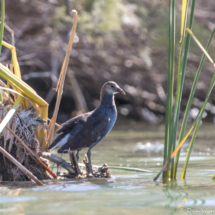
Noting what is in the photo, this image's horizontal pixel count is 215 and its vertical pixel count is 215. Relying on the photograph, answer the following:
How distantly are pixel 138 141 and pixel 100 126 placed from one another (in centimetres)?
300

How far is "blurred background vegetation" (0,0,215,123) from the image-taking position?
8953mm

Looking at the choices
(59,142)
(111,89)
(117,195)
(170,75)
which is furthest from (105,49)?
(117,195)

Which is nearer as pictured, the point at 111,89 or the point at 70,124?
the point at 70,124

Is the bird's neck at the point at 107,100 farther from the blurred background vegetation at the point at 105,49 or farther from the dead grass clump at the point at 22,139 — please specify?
the blurred background vegetation at the point at 105,49

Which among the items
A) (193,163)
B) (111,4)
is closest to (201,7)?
(111,4)

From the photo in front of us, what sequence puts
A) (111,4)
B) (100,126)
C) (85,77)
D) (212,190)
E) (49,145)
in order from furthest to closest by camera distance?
1. (85,77)
2. (111,4)
3. (100,126)
4. (49,145)
5. (212,190)

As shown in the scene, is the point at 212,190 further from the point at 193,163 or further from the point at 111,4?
the point at 111,4

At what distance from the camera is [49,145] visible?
3.58 meters

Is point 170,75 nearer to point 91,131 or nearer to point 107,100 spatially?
point 91,131

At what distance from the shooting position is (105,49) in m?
9.95

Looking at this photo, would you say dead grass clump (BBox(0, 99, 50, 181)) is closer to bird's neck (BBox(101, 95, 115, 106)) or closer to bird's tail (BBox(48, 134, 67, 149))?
bird's tail (BBox(48, 134, 67, 149))

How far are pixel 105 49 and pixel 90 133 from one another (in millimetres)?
6389

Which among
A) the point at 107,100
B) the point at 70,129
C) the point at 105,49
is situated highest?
the point at 105,49

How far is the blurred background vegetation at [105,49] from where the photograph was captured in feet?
29.4
